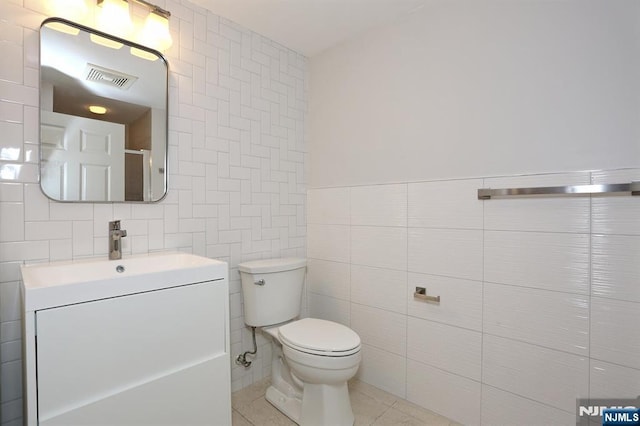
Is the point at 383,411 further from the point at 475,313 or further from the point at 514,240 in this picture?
the point at 514,240

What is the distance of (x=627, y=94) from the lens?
48.9 inches

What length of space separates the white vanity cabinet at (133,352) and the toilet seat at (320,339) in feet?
1.16

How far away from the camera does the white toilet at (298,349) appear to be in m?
1.50

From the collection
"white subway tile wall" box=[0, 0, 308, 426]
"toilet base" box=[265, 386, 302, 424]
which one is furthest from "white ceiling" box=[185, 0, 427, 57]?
"toilet base" box=[265, 386, 302, 424]

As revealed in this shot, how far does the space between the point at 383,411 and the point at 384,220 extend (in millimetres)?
1081

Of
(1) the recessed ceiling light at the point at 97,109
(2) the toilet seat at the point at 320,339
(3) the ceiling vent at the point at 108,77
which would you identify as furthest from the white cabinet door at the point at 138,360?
(3) the ceiling vent at the point at 108,77

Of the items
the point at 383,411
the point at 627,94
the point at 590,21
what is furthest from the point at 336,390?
the point at 590,21

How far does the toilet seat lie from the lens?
149 centimetres

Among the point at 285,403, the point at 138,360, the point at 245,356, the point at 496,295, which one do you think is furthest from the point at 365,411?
the point at 138,360

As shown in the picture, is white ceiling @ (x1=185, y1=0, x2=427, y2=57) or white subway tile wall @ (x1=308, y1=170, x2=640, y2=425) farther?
white ceiling @ (x1=185, y1=0, x2=427, y2=57)

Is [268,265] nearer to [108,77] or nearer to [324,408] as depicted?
[324,408]

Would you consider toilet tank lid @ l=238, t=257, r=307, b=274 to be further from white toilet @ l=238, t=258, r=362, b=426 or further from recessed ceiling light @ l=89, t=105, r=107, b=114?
recessed ceiling light @ l=89, t=105, r=107, b=114

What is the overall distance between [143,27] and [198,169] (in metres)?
0.75

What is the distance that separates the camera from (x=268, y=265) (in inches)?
73.2
